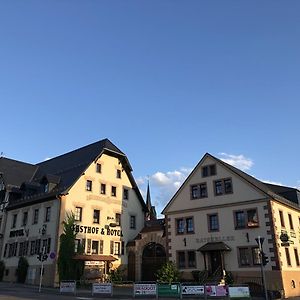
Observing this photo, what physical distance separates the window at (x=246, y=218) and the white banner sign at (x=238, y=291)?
27.0 feet

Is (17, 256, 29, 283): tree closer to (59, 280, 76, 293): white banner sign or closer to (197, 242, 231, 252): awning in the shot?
(59, 280, 76, 293): white banner sign

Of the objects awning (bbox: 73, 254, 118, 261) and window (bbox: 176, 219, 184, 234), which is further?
awning (bbox: 73, 254, 118, 261)

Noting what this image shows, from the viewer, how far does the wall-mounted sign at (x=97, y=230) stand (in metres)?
39.1

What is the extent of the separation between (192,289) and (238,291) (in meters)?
2.88

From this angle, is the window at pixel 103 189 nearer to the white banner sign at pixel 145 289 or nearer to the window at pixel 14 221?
the window at pixel 14 221

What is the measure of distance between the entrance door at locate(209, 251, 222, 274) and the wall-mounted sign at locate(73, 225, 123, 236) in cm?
1290

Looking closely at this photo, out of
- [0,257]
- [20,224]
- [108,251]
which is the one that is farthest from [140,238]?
[0,257]

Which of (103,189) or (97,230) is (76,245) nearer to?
(97,230)

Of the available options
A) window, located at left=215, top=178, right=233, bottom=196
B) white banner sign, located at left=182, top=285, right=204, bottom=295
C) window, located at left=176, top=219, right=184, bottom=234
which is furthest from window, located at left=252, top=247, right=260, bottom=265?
white banner sign, located at left=182, top=285, right=204, bottom=295

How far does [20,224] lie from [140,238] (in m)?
13.6

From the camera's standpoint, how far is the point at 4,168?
49.1m

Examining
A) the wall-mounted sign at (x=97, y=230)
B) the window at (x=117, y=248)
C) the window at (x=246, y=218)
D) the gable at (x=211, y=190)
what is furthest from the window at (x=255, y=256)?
the wall-mounted sign at (x=97, y=230)

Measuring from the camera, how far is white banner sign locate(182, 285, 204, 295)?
2440cm

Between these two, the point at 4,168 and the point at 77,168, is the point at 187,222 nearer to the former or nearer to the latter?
the point at 77,168
